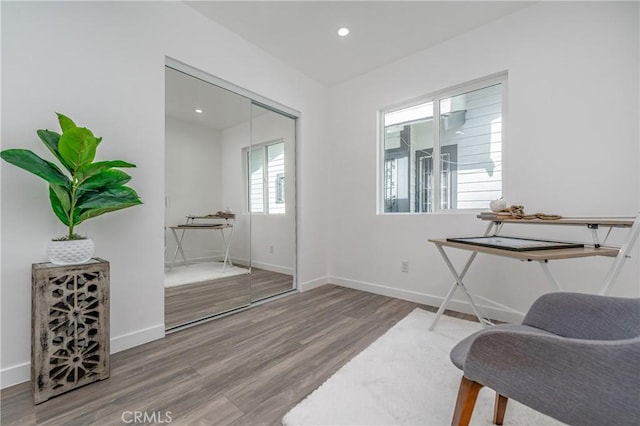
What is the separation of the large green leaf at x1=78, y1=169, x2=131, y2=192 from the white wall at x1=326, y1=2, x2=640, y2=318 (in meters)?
2.62

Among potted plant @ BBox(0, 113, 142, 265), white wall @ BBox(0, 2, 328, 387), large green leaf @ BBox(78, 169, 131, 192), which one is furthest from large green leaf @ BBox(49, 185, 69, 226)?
white wall @ BBox(0, 2, 328, 387)

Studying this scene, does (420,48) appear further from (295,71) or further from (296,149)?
(296,149)

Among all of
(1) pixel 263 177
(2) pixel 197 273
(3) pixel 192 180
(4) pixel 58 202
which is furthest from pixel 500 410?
(1) pixel 263 177

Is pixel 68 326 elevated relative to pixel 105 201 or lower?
lower

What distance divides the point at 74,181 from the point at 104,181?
0.45 feet

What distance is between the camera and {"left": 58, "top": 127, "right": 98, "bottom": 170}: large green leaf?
1399 millimetres

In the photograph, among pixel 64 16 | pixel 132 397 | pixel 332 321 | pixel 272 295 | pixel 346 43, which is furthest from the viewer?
pixel 272 295

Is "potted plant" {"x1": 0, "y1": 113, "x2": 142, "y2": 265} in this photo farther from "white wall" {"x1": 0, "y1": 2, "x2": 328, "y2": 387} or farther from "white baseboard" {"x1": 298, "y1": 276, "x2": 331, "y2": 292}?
"white baseboard" {"x1": 298, "y1": 276, "x2": 331, "y2": 292}

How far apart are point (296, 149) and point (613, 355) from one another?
322 centimetres

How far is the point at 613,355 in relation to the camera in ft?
2.15

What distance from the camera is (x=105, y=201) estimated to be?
5.14ft

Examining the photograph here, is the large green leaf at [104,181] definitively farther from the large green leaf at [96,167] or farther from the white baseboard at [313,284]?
the white baseboard at [313,284]

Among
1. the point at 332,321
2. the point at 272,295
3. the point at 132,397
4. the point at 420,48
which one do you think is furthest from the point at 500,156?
the point at 132,397

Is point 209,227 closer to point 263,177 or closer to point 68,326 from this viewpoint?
point 263,177
